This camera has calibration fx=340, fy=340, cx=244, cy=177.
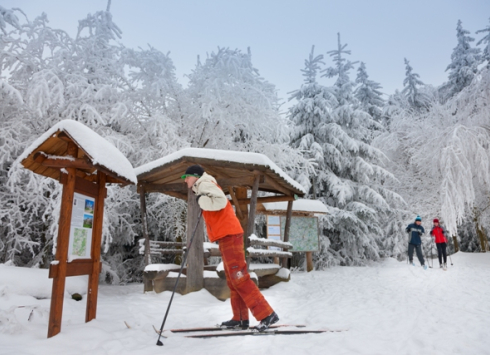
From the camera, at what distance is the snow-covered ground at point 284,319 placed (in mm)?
3227

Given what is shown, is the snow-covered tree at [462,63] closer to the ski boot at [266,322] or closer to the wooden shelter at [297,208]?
the wooden shelter at [297,208]

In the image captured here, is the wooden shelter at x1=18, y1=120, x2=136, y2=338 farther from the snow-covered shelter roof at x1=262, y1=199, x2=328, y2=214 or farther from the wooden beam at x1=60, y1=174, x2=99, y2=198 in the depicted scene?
the snow-covered shelter roof at x1=262, y1=199, x2=328, y2=214

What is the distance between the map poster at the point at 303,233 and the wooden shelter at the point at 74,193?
841cm

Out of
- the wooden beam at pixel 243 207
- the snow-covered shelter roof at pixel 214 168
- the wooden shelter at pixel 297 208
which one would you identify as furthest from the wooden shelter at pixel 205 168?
the wooden shelter at pixel 297 208

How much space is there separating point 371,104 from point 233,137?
11861 millimetres

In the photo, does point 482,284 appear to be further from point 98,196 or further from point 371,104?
point 371,104

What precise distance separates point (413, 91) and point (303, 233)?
13.1m

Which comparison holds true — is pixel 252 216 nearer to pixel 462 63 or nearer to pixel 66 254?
pixel 66 254

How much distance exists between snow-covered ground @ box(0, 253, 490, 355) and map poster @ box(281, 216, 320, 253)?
407 cm

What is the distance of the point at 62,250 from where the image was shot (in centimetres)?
367

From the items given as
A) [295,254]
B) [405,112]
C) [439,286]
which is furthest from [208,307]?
[405,112]

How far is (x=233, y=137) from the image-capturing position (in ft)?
35.6

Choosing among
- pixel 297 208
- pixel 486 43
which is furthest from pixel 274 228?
pixel 486 43

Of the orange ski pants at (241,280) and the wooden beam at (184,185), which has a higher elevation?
the wooden beam at (184,185)
